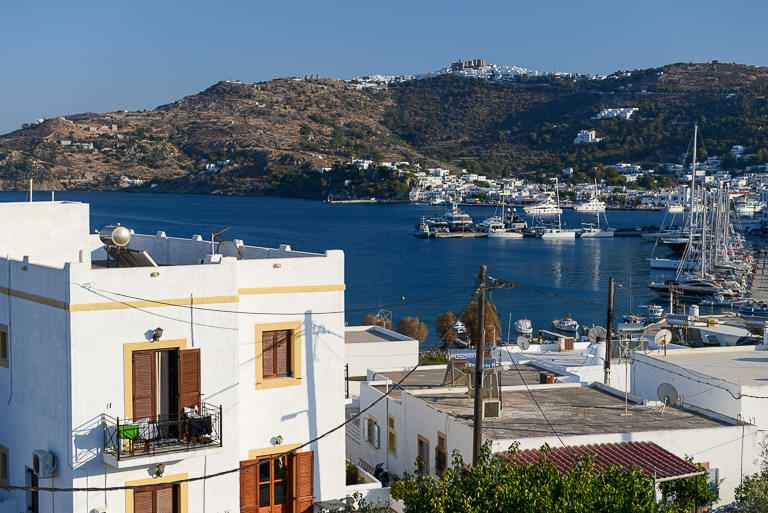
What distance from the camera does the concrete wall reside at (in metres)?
14.1

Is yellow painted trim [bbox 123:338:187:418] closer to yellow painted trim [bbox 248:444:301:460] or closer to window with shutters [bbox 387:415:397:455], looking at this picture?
yellow painted trim [bbox 248:444:301:460]

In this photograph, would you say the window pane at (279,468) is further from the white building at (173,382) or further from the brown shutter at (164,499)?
the brown shutter at (164,499)

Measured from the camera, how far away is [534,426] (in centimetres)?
1547

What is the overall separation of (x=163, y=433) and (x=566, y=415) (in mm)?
6943

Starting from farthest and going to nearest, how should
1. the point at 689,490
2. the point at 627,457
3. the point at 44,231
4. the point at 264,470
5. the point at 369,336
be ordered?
the point at 369,336 → the point at 44,231 → the point at 627,457 → the point at 689,490 → the point at 264,470

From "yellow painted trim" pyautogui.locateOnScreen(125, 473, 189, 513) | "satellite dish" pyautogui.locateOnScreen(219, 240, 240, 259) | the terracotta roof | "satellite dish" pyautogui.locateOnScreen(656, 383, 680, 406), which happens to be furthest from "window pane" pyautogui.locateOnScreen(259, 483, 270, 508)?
"satellite dish" pyautogui.locateOnScreen(656, 383, 680, 406)

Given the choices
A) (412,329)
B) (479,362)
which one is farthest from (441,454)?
(412,329)

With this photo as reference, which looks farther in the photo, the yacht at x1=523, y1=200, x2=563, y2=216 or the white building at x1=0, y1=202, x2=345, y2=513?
the yacht at x1=523, y1=200, x2=563, y2=216

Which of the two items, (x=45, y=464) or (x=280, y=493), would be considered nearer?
(x=45, y=464)

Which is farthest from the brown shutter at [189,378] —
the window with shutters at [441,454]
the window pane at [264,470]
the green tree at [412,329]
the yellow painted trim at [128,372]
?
the green tree at [412,329]

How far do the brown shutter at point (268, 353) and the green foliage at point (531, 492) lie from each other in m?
2.59

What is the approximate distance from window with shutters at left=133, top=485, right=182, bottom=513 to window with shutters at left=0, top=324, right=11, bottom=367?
231 cm

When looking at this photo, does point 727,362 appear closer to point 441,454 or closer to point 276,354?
point 441,454

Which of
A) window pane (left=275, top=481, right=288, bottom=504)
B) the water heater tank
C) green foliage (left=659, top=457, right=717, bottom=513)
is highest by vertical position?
the water heater tank
